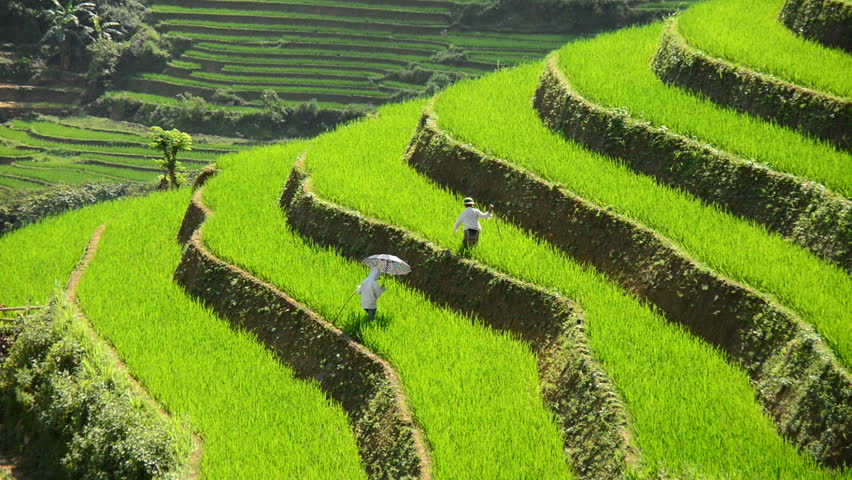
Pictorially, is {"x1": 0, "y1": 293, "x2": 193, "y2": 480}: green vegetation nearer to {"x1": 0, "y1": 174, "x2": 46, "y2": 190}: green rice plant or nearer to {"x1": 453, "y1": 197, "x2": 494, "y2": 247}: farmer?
{"x1": 453, "y1": 197, "x2": 494, "y2": 247}: farmer

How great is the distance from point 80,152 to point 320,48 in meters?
12.8

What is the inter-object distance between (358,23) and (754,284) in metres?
42.2

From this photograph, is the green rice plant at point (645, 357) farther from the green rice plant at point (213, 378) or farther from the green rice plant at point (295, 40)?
Result: the green rice plant at point (295, 40)

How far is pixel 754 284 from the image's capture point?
1209 cm

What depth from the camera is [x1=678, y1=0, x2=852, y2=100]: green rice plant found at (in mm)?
16562

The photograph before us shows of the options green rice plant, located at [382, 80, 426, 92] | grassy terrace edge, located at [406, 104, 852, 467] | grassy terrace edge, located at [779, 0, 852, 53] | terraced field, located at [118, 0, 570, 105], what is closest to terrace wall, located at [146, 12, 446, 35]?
terraced field, located at [118, 0, 570, 105]

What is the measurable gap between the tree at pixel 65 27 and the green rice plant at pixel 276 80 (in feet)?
21.9

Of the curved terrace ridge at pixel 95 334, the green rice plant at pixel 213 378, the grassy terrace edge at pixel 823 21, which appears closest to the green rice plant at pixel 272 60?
the curved terrace ridge at pixel 95 334

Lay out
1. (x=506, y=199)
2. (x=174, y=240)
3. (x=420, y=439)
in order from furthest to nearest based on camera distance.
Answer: (x=174, y=240) < (x=506, y=199) < (x=420, y=439)

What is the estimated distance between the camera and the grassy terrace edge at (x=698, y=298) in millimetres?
10391

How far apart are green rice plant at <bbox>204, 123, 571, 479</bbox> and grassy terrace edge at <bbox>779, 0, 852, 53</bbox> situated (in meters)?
8.67

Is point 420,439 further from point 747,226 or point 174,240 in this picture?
point 174,240

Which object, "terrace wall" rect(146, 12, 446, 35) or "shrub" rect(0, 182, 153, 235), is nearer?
"shrub" rect(0, 182, 153, 235)

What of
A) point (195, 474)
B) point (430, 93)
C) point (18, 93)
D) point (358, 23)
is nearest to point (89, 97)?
point (18, 93)
